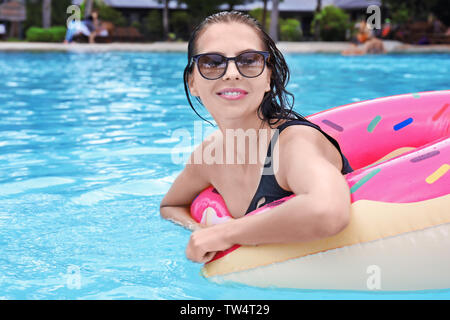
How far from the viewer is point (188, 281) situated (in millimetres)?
2541

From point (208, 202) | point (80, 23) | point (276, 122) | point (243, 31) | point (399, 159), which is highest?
point (80, 23)

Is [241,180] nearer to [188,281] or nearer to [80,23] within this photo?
[188,281]

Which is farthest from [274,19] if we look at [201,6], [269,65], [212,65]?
[212,65]

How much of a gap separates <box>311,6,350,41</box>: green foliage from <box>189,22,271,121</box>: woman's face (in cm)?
2389

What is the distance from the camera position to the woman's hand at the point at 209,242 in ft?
7.35

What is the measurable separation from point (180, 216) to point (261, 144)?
792mm

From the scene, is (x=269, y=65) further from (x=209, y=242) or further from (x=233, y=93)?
(x=209, y=242)

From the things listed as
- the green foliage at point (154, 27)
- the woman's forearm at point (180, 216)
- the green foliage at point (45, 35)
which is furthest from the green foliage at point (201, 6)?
the woman's forearm at point (180, 216)

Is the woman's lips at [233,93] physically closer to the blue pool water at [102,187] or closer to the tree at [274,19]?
the blue pool water at [102,187]

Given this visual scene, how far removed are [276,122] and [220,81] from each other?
278 mm

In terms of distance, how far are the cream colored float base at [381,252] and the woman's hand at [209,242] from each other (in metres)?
0.17
